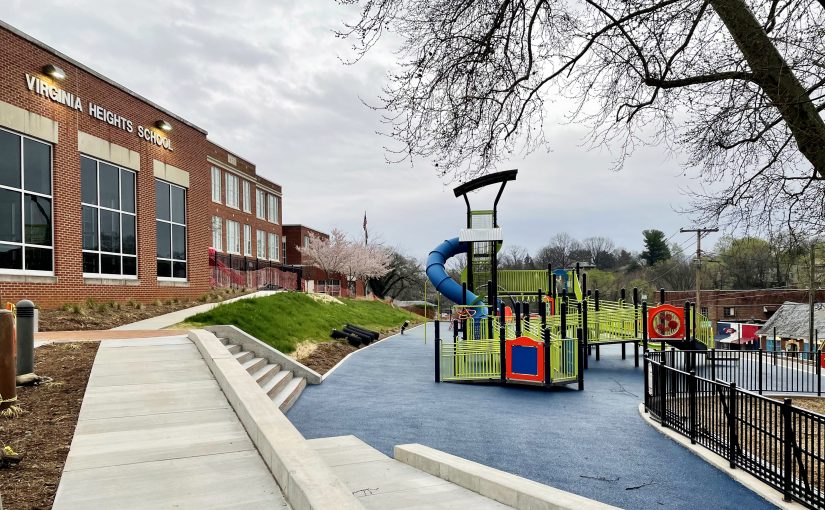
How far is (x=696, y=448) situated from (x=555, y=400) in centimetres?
515

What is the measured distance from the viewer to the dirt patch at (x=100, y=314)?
15.9m

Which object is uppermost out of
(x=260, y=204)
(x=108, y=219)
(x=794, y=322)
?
(x=260, y=204)

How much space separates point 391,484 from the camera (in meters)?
6.36

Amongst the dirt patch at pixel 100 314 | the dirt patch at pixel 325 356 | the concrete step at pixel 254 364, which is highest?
the dirt patch at pixel 100 314

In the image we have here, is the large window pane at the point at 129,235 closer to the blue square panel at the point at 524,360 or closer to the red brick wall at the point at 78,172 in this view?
the red brick wall at the point at 78,172

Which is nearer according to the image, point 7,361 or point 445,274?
point 7,361

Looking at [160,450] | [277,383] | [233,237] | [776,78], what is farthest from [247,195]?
[776,78]

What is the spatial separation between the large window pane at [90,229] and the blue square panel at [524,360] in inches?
563

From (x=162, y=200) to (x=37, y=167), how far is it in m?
6.66

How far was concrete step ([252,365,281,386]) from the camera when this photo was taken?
1276cm

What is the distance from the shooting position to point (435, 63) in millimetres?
8359

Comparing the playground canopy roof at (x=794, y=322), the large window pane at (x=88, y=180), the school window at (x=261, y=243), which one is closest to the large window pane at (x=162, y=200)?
the large window pane at (x=88, y=180)

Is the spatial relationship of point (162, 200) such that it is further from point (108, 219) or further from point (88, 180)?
point (88, 180)

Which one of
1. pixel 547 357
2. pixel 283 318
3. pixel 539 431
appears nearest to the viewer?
pixel 539 431
